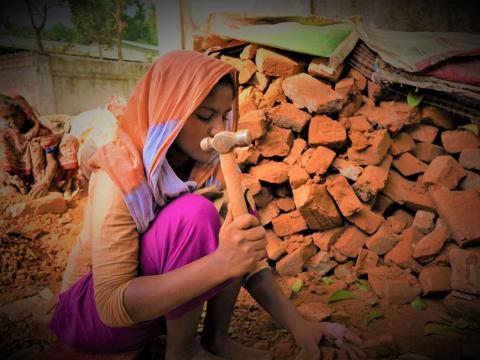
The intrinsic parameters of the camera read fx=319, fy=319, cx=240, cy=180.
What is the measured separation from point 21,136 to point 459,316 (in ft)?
12.9

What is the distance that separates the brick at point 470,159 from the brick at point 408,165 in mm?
245

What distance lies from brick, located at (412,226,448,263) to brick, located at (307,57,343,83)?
1.41 m

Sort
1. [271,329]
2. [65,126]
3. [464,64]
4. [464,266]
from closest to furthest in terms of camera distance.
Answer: [271,329] < [464,266] < [464,64] < [65,126]

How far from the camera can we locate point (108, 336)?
122 centimetres

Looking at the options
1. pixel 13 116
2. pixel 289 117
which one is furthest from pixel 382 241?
pixel 13 116

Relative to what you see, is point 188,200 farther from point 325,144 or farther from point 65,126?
point 65,126

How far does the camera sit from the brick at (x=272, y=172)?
2.53m

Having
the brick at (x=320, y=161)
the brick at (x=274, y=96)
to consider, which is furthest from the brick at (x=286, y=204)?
the brick at (x=274, y=96)

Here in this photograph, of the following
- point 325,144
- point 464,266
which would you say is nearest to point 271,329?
point 464,266

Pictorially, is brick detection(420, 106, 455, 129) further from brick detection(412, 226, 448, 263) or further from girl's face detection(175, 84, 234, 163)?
girl's face detection(175, 84, 234, 163)

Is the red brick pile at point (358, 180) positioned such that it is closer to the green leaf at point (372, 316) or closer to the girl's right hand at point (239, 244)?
the green leaf at point (372, 316)

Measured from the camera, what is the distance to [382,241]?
2299 mm

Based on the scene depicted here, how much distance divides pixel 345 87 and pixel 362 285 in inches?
60.5

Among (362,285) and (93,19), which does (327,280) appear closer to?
(362,285)
